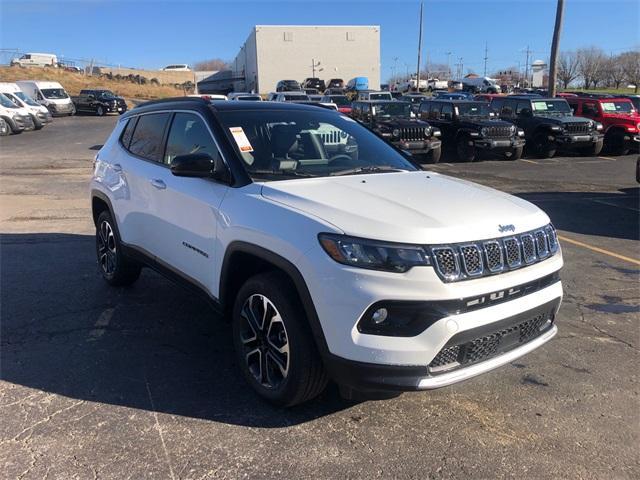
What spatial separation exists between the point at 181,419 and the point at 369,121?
48.7 ft

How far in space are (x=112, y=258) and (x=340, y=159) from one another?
2.61 metres

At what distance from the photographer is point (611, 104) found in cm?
1939

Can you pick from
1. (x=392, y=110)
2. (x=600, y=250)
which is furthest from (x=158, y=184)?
(x=392, y=110)

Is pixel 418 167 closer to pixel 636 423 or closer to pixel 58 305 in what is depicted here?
pixel 636 423

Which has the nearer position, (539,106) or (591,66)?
(539,106)

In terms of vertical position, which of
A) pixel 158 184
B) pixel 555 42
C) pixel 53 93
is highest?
pixel 555 42

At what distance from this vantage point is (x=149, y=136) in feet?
16.0

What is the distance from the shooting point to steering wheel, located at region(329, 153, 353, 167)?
408cm

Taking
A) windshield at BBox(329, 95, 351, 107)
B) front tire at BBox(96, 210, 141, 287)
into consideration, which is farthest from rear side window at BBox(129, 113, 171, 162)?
windshield at BBox(329, 95, 351, 107)

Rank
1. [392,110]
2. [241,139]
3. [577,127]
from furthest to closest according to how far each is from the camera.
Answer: [577,127] → [392,110] → [241,139]

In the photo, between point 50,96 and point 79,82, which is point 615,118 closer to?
point 50,96

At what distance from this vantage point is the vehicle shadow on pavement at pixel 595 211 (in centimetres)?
839

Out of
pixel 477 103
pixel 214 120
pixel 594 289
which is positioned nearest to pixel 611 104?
pixel 477 103

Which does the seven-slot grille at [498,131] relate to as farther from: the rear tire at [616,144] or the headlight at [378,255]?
the headlight at [378,255]
